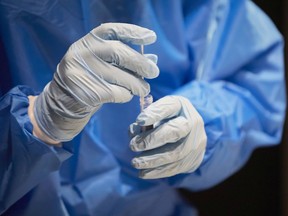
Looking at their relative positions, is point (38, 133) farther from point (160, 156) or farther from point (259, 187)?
point (259, 187)

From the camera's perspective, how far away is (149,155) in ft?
2.63

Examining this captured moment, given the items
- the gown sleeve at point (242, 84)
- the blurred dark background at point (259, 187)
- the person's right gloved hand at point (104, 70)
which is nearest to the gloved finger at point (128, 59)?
the person's right gloved hand at point (104, 70)

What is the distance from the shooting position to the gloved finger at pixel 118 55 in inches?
27.3

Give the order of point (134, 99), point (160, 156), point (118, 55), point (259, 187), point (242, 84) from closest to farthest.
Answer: point (118, 55) → point (160, 156) → point (134, 99) → point (242, 84) → point (259, 187)

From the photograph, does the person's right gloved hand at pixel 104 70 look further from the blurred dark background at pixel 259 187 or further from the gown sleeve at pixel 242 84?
the blurred dark background at pixel 259 187

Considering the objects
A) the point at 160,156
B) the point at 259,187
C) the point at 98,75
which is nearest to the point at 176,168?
the point at 160,156

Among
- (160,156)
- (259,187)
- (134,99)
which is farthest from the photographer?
(259,187)

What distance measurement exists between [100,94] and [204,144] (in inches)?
11.4

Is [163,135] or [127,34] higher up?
[127,34]

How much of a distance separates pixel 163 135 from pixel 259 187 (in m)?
0.89

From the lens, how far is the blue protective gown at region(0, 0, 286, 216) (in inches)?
30.0

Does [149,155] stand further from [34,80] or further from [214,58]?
[214,58]

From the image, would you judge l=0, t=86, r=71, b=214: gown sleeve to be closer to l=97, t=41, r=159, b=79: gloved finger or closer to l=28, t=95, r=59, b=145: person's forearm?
Answer: l=28, t=95, r=59, b=145: person's forearm

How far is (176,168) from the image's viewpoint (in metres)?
0.86
